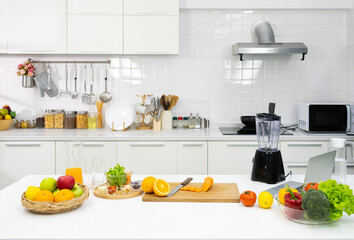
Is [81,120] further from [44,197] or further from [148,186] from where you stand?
[44,197]

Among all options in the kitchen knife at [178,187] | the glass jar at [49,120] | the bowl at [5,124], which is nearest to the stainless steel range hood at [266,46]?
the glass jar at [49,120]

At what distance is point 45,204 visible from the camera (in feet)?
5.02

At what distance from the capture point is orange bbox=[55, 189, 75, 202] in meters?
1.57

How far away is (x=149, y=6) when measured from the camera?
391cm

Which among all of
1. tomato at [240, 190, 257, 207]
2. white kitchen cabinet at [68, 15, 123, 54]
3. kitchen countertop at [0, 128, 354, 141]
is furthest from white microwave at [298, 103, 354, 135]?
tomato at [240, 190, 257, 207]

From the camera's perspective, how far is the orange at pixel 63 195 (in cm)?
157

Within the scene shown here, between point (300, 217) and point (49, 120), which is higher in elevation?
point (49, 120)

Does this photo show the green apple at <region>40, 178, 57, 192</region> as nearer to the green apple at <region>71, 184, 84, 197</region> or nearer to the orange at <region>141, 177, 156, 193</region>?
the green apple at <region>71, 184, 84, 197</region>

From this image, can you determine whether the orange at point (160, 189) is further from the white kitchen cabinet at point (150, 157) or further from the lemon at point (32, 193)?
the white kitchen cabinet at point (150, 157)

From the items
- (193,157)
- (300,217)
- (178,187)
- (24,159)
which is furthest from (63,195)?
(24,159)

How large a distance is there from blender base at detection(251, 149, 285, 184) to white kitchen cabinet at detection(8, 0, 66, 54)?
2.63 meters

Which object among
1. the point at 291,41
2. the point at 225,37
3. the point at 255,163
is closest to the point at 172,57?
the point at 225,37

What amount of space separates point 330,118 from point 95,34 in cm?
249

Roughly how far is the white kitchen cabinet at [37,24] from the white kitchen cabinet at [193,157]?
161 cm
